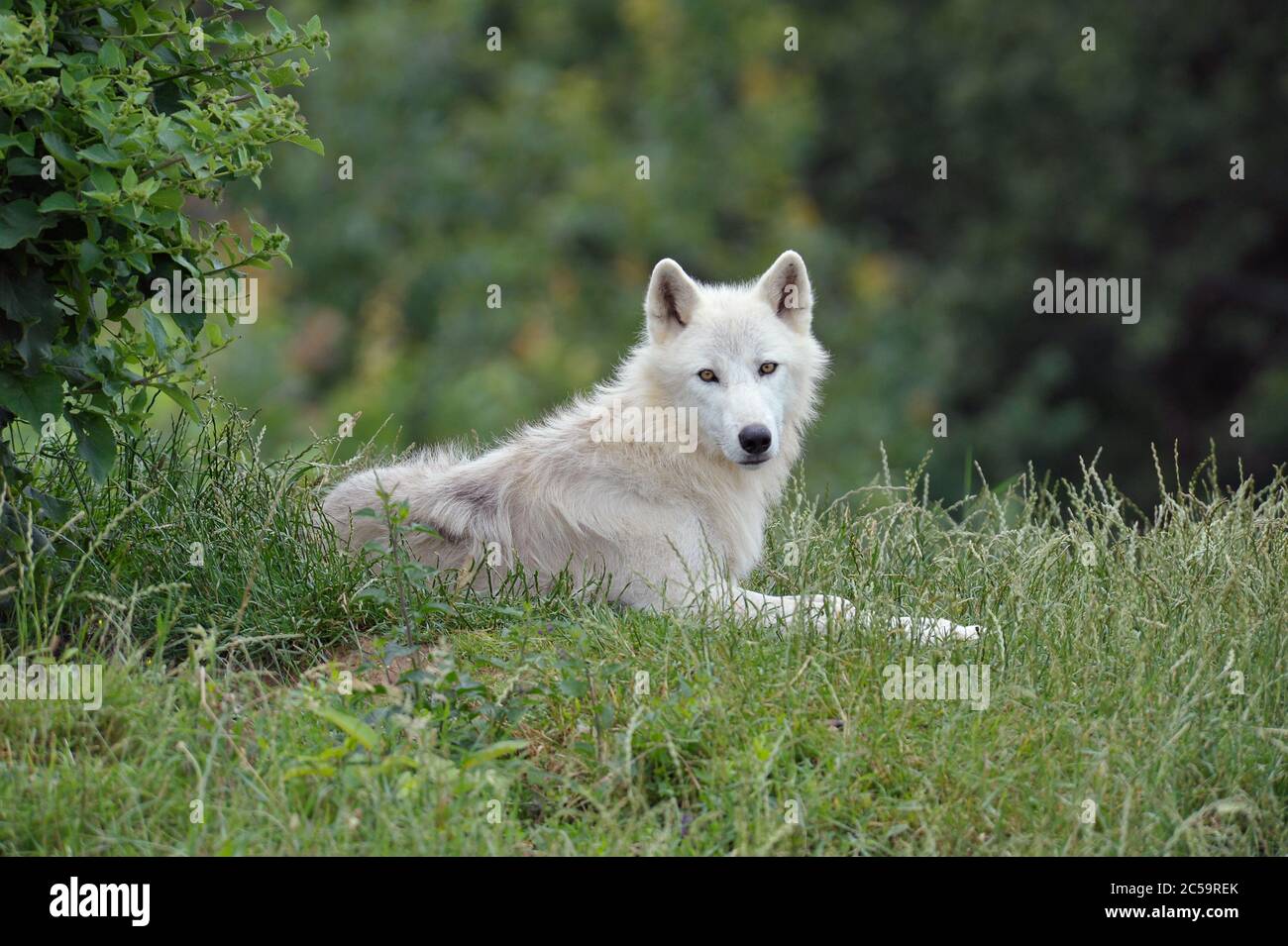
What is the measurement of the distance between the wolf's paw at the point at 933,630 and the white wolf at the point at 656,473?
2.34ft

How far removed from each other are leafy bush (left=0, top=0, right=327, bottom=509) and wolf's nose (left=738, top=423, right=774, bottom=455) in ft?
6.59

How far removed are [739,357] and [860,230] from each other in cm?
Answer: 1653

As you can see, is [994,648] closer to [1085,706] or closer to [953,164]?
[1085,706]

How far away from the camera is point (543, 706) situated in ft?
16.5

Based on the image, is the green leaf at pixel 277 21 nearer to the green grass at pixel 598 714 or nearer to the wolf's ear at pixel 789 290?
the green grass at pixel 598 714

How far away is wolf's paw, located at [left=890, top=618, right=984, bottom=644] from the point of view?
17.4ft

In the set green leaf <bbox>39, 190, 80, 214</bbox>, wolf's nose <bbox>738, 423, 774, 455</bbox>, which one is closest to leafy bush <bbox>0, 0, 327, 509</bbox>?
green leaf <bbox>39, 190, 80, 214</bbox>

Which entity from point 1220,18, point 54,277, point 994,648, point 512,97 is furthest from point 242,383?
point 1220,18

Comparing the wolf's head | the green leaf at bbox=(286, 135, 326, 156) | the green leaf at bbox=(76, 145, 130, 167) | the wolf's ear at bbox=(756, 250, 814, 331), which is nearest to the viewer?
Answer: the green leaf at bbox=(76, 145, 130, 167)

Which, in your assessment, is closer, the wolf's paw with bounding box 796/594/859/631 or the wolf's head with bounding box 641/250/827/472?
the wolf's paw with bounding box 796/594/859/631

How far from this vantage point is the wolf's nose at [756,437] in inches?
247

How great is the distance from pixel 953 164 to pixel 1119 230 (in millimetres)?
3011

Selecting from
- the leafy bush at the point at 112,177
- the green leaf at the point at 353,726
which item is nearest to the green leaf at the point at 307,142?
the leafy bush at the point at 112,177

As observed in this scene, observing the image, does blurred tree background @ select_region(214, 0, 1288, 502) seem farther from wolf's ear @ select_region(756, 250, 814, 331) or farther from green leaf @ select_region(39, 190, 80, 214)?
green leaf @ select_region(39, 190, 80, 214)
